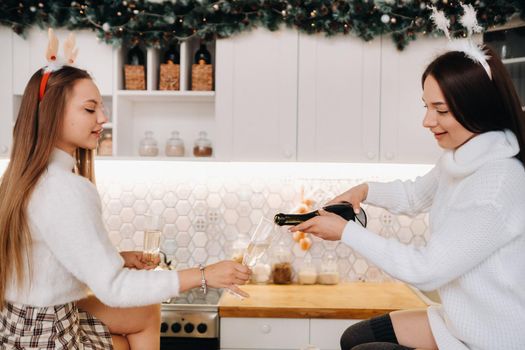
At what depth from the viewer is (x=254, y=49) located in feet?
8.39

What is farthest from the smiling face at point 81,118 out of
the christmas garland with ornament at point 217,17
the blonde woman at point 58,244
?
the christmas garland with ornament at point 217,17

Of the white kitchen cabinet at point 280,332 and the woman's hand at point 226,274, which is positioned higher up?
the woman's hand at point 226,274

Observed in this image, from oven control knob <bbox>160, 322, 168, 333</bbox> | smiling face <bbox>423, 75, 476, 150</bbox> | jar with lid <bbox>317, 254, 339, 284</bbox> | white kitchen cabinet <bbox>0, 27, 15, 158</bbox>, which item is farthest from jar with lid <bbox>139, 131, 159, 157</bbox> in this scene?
smiling face <bbox>423, 75, 476, 150</bbox>

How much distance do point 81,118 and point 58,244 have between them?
1.44ft

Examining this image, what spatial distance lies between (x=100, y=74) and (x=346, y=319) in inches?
69.8

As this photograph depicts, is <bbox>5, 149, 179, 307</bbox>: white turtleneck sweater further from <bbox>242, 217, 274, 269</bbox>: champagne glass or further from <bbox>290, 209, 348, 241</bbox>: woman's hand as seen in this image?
<bbox>290, 209, 348, 241</bbox>: woman's hand

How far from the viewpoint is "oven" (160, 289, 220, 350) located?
7.54ft

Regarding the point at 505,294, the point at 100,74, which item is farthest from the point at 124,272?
the point at 100,74

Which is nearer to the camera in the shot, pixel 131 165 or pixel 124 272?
pixel 124 272

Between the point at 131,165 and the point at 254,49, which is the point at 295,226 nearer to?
the point at 254,49

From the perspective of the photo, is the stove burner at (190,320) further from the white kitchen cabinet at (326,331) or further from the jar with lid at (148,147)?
the jar with lid at (148,147)

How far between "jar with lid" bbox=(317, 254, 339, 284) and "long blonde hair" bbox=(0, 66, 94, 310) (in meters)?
1.74

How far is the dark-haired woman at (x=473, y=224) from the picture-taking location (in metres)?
1.39

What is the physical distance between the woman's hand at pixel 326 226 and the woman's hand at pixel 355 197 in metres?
0.33
